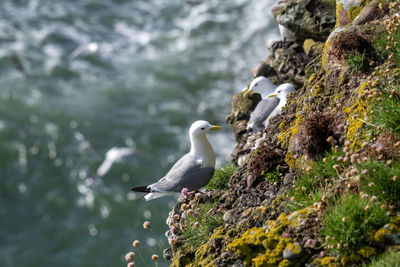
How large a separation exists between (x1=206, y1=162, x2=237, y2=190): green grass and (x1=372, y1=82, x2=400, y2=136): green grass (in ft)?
8.48

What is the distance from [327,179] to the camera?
514 cm

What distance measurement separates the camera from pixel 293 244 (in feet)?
15.7

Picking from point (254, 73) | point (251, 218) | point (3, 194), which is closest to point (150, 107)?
point (3, 194)

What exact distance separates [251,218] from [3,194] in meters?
13.4

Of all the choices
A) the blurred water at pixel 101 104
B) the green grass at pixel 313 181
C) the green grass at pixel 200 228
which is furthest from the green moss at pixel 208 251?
the blurred water at pixel 101 104

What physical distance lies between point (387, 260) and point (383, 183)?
734 mm

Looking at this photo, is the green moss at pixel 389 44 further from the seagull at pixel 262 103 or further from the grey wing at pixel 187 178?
the seagull at pixel 262 103

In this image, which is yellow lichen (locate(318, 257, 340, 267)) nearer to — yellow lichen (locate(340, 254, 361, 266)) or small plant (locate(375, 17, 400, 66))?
yellow lichen (locate(340, 254, 361, 266))

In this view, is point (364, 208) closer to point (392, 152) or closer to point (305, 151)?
point (392, 152)

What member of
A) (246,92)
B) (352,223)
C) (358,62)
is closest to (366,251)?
(352,223)

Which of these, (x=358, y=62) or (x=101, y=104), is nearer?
(x=358, y=62)

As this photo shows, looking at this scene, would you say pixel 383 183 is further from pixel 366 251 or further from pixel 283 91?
pixel 283 91

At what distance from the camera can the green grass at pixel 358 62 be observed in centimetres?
598

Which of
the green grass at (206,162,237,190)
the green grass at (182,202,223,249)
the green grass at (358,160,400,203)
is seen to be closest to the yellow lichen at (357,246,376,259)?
the green grass at (358,160,400,203)
